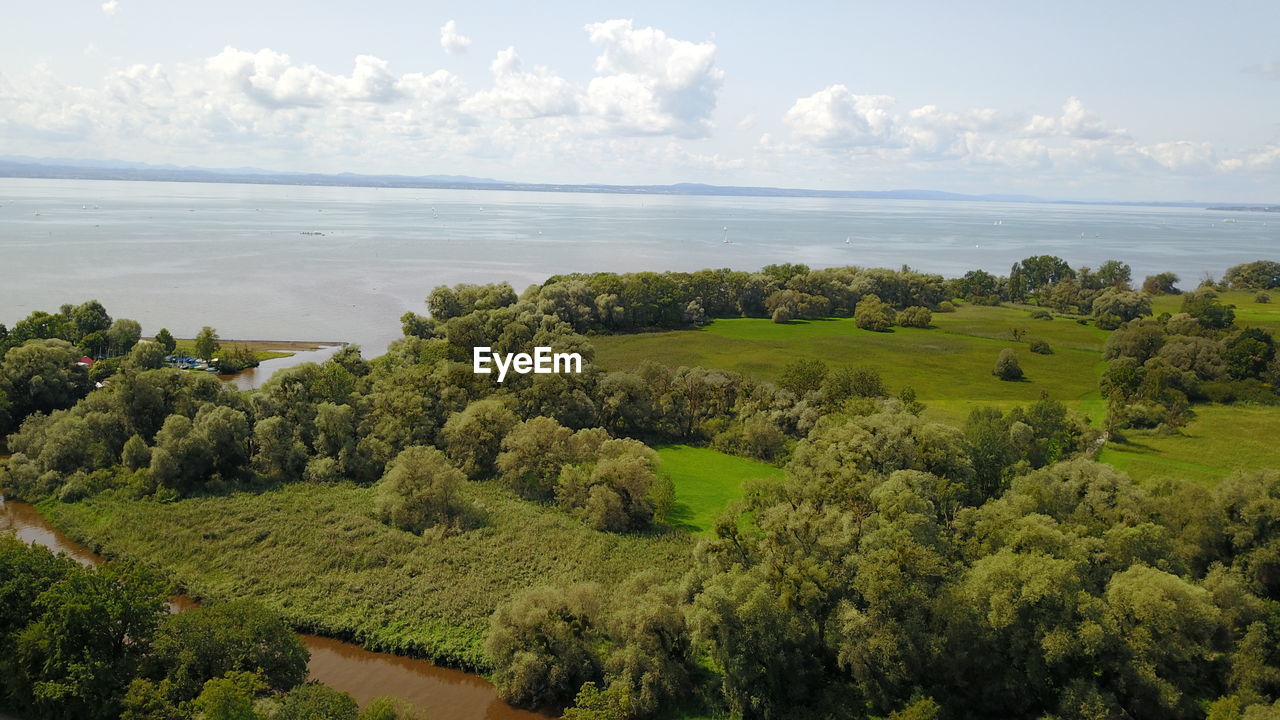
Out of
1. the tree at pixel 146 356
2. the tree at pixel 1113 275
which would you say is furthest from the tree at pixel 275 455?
the tree at pixel 1113 275

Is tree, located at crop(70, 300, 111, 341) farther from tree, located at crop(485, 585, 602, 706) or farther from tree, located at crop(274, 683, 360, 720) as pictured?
tree, located at crop(485, 585, 602, 706)

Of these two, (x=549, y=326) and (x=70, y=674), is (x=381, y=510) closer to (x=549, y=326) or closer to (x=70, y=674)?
(x=70, y=674)

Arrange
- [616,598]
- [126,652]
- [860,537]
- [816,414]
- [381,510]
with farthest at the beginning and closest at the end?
[816,414] < [381,510] < [616,598] < [860,537] < [126,652]

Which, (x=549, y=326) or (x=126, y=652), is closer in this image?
(x=126, y=652)

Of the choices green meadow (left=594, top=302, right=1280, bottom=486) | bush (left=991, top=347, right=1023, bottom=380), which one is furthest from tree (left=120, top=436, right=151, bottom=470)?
bush (left=991, top=347, right=1023, bottom=380)

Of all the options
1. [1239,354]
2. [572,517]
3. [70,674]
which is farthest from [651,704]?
[1239,354]

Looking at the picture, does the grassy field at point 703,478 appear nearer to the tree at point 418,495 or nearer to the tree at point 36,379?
the tree at point 418,495
